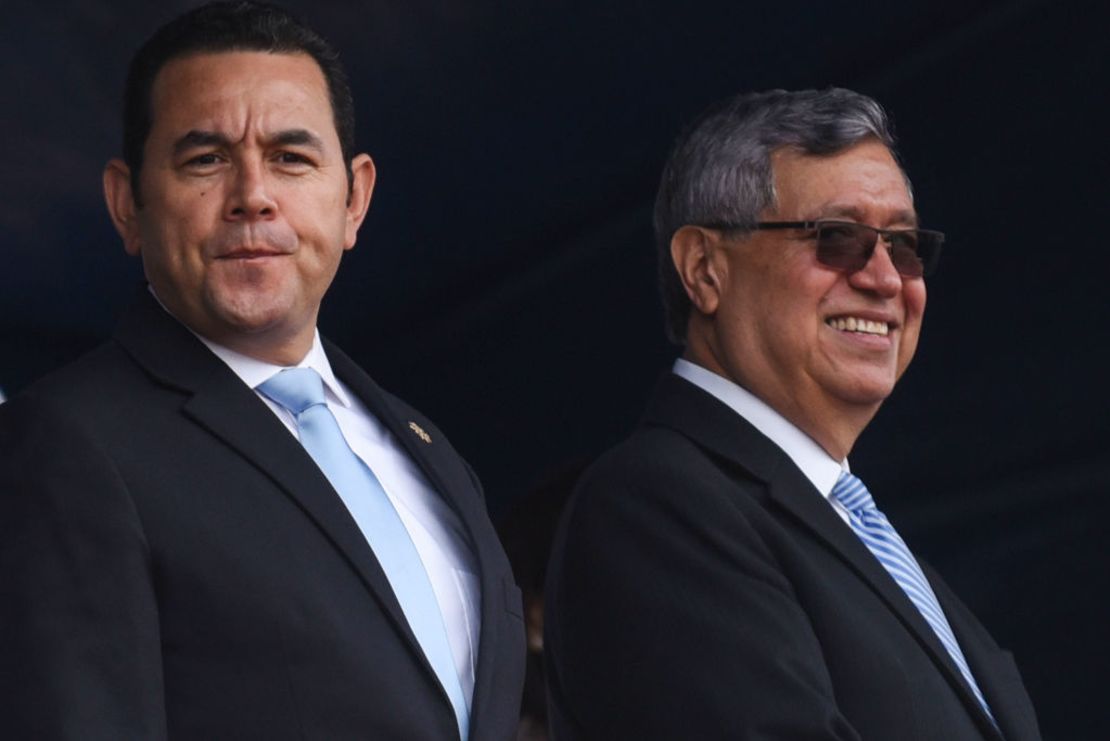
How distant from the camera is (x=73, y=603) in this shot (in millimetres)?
1899

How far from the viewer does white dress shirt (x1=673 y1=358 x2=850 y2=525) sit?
2.57 m

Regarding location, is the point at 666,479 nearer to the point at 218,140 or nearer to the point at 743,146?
the point at 743,146

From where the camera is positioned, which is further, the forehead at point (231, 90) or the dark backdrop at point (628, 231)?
the dark backdrop at point (628, 231)

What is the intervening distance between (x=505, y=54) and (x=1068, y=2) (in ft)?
4.29

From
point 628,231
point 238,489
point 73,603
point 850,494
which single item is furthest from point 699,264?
point 628,231

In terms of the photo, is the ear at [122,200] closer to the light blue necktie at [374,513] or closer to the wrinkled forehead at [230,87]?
the wrinkled forehead at [230,87]

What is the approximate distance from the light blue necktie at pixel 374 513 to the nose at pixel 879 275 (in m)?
0.76

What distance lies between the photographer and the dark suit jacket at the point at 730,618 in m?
2.21

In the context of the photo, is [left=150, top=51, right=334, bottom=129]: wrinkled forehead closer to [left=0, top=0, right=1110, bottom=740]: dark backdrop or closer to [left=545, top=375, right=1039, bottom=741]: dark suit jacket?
[left=545, top=375, right=1039, bottom=741]: dark suit jacket

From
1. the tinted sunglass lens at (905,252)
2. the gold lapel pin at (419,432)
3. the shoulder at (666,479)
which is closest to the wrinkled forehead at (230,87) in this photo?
the gold lapel pin at (419,432)

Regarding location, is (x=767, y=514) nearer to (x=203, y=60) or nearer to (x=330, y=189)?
(x=330, y=189)

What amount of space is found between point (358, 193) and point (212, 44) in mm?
263

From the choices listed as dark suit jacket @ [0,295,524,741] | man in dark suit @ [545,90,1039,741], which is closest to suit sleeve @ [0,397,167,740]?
dark suit jacket @ [0,295,524,741]

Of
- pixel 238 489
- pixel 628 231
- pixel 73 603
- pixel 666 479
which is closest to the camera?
pixel 73 603
